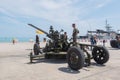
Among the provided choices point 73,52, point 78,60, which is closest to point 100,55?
point 73,52

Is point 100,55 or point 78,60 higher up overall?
point 100,55

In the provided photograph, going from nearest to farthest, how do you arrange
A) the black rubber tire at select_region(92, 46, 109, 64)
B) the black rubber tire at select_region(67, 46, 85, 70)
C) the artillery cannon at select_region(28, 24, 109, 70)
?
the black rubber tire at select_region(67, 46, 85, 70), the artillery cannon at select_region(28, 24, 109, 70), the black rubber tire at select_region(92, 46, 109, 64)

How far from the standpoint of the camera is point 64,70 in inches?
405

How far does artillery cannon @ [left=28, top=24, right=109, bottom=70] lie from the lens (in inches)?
393

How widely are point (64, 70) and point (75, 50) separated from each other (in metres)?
0.94

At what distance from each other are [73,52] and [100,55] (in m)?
2.41

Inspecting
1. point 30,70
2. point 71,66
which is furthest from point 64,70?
point 30,70

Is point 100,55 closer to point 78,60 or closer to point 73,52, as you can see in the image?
point 73,52

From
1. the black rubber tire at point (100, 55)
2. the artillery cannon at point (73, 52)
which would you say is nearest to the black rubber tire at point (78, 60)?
the artillery cannon at point (73, 52)

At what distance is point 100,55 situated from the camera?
12250 millimetres

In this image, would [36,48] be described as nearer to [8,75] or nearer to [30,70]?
[30,70]

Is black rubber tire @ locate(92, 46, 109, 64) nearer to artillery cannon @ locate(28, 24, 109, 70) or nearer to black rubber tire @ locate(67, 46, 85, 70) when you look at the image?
artillery cannon @ locate(28, 24, 109, 70)

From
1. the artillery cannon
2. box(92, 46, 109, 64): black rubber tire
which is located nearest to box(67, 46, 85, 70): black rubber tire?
the artillery cannon

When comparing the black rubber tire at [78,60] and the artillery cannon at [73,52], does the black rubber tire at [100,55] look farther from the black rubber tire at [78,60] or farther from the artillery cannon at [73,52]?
the black rubber tire at [78,60]
